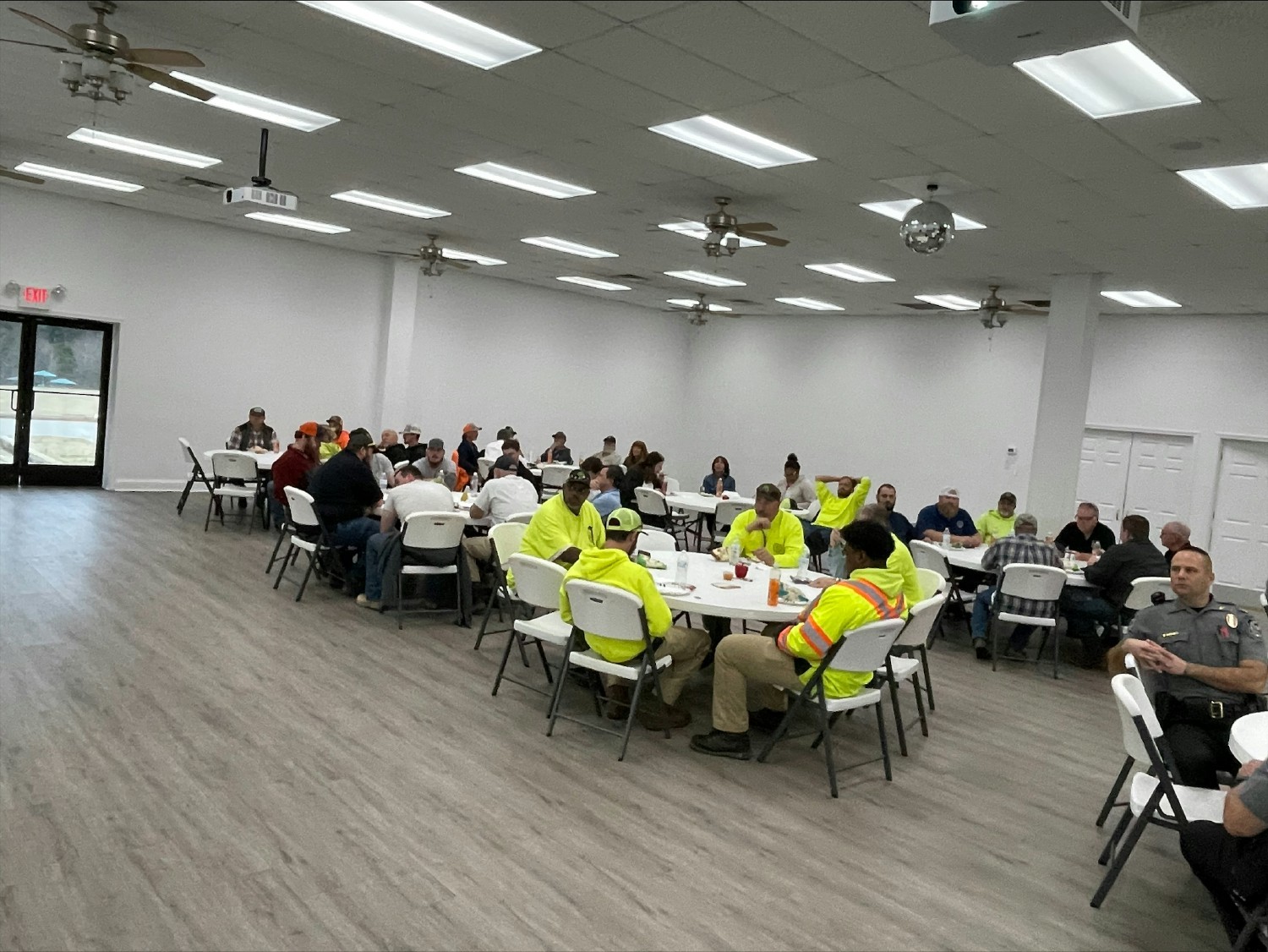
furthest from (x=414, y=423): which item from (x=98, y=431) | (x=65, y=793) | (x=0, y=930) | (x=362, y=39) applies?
(x=0, y=930)

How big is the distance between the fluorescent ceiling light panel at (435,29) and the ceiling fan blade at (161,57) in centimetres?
66

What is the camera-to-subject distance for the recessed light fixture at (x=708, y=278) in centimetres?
1277

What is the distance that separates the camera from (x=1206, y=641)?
13.9 feet

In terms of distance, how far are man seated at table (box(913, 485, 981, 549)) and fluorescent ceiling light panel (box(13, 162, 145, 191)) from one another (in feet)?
29.8

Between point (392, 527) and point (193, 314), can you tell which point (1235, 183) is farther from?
point (193, 314)

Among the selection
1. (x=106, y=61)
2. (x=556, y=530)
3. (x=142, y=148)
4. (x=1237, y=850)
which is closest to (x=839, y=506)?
(x=556, y=530)

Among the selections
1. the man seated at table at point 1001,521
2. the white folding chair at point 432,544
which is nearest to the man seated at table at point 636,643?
the white folding chair at point 432,544

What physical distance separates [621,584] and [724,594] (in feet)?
2.53

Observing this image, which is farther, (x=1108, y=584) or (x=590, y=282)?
(x=590, y=282)

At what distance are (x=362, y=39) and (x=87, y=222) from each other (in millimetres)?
8509

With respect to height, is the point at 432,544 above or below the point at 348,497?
below

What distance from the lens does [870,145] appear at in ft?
19.5

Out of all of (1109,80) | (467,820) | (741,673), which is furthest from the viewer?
(741,673)

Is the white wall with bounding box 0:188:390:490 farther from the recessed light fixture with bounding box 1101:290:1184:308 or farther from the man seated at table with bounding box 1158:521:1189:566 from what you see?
the man seated at table with bounding box 1158:521:1189:566
